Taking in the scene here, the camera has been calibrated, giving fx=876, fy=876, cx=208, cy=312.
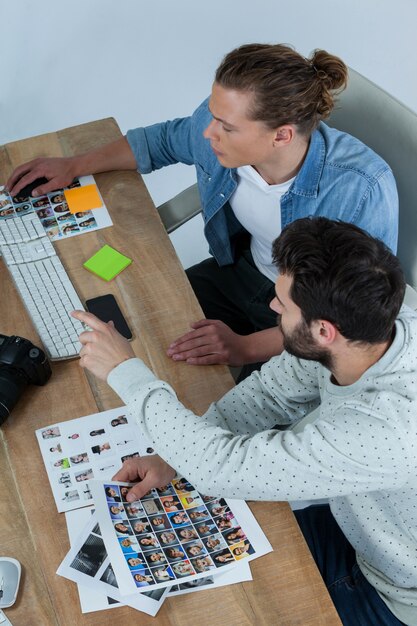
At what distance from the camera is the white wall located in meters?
3.35

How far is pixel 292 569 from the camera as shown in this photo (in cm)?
145

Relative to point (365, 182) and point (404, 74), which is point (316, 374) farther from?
point (404, 74)

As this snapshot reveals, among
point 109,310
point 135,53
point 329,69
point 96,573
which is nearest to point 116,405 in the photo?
point 109,310

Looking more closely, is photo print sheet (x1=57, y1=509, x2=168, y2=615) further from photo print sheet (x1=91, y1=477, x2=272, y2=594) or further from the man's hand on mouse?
the man's hand on mouse

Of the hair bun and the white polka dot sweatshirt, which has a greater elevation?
the hair bun

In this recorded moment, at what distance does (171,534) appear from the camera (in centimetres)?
148

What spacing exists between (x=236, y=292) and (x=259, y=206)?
284 millimetres

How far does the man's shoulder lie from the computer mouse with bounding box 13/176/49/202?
666 millimetres

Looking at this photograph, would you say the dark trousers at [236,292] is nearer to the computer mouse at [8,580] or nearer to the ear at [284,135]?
the ear at [284,135]

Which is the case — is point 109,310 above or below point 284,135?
below

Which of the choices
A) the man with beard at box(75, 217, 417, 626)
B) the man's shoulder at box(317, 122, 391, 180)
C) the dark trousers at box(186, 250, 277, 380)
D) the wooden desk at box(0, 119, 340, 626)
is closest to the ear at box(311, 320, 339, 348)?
the man with beard at box(75, 217, 417, 626)

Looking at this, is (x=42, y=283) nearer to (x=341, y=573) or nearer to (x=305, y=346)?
(x=305, y=346)

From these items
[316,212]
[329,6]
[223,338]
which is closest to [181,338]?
[223,338]

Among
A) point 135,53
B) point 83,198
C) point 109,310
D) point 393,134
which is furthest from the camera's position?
point 135,53
